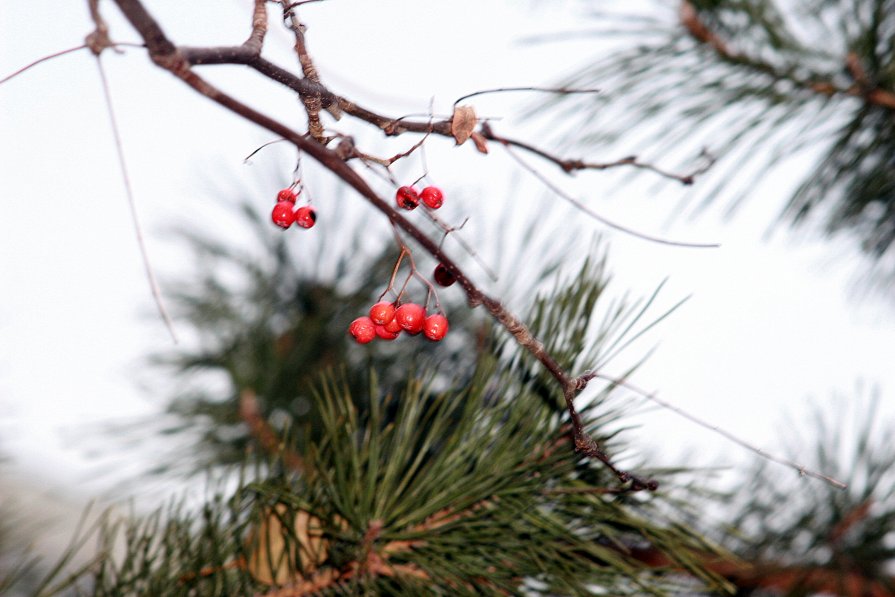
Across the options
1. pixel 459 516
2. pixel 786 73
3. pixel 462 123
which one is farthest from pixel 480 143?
pixel 786 73

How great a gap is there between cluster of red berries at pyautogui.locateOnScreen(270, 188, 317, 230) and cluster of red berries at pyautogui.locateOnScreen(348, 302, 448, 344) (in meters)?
0.05

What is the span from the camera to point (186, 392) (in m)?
0.92

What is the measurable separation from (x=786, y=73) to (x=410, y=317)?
446 millimetres

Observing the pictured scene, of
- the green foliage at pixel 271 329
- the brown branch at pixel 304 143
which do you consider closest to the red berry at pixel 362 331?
the brown branch at pixel 304 143

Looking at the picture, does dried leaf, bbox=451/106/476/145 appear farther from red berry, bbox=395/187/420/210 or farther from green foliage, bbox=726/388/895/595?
green foliage, bbox=726/388/895/595

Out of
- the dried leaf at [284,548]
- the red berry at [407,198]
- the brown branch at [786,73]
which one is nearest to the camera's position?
the red berry at [407,198]

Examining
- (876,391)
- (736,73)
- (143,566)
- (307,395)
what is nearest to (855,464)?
(876,391)

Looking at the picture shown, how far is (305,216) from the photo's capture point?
0.41m

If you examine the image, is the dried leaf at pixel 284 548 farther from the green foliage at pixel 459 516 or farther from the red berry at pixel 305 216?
the red berry at pixel 305 216

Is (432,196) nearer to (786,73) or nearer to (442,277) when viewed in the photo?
(442,277)

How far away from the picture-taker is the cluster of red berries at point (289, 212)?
390mm

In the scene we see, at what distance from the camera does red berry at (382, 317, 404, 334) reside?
1.27ft

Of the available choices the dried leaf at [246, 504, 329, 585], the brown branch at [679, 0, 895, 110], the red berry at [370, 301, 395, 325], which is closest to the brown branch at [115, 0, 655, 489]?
the red berry at [370, 301, 395, 325]

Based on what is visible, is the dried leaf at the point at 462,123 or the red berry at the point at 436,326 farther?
the red berry at the point at 436,326
